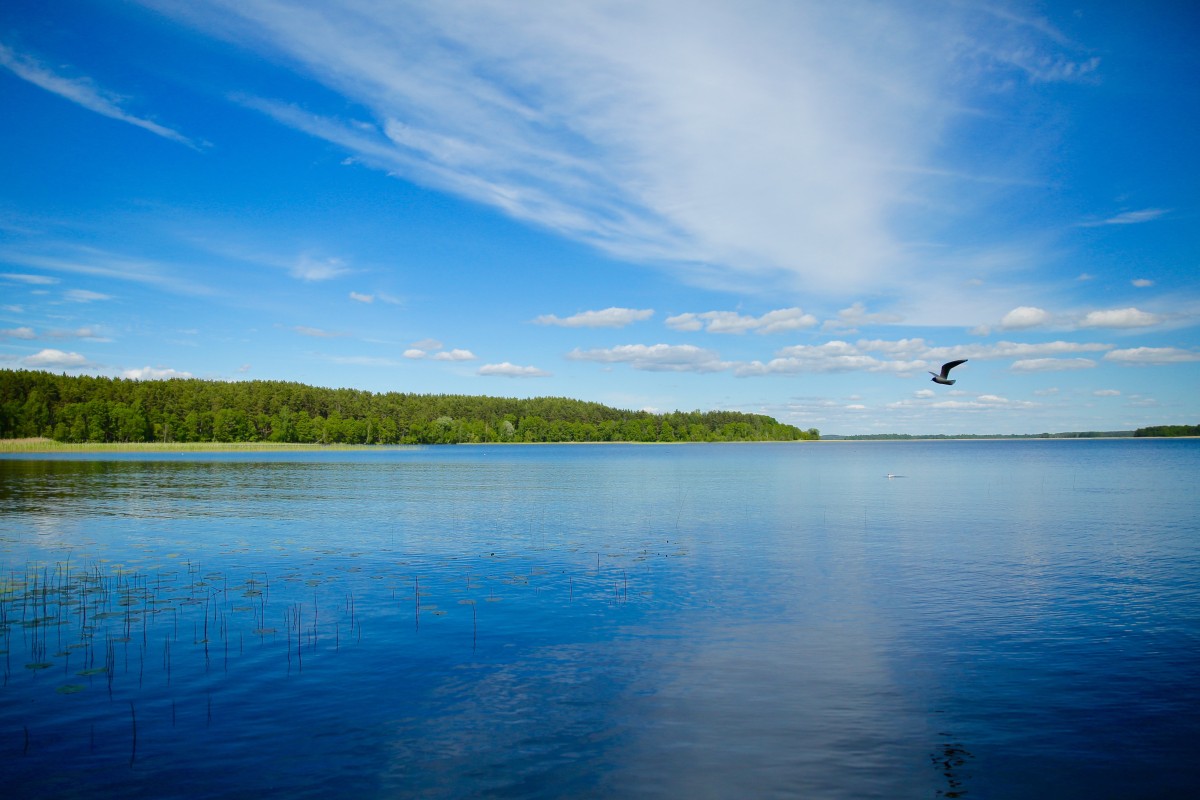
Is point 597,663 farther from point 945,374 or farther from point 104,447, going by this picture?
point 104,447

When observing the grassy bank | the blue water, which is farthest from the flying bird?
the grassy bank

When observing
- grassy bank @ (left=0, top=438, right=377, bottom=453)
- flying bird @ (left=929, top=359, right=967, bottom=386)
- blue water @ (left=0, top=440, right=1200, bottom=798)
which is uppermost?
flying bird @ (left=929, top=359, right=967, bottom=386)

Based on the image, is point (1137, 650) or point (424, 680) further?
point (1137, 650)

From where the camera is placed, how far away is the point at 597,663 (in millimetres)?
18125

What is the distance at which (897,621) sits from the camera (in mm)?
22203

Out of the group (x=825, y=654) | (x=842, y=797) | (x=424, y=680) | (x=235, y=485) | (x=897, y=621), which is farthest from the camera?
(x=235, y=485)

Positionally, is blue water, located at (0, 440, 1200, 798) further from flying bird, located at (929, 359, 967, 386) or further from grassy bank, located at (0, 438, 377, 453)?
grassy bank, located at (0, 438, 377, 453)

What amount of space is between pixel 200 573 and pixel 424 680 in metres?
16.4

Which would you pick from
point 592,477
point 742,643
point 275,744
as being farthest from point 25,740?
point 592,477

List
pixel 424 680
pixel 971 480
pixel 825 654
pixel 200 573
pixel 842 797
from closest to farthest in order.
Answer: pixel 842 797, pixel 424 680, pixel 825 654, pixel 200 573, pixel 971 480

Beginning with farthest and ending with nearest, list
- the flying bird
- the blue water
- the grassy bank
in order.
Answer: the grassy bank < the flying bird < the blue water

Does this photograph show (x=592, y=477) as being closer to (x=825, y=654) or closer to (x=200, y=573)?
(x=200, y=573)

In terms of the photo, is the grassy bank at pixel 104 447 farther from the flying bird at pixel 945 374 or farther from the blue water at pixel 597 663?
the flying bird at pixel 945 374

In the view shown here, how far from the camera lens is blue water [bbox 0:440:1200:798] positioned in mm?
12453
